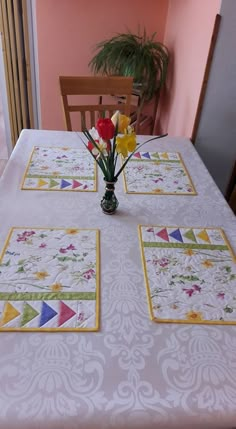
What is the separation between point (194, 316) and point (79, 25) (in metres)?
2.28

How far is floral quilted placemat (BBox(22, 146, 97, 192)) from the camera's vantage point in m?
1.21

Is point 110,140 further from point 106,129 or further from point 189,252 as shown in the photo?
point 189,252

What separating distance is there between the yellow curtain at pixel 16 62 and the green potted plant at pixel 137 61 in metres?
0.60

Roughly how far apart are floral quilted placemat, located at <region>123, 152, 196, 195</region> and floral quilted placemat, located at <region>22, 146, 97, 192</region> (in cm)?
15

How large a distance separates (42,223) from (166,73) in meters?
1.68

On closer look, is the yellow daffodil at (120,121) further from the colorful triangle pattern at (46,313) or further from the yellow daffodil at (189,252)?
the colorful triangle pattern at (46,313)

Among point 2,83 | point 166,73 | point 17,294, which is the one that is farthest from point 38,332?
point 2,83

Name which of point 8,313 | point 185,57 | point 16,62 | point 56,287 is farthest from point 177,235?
point 16,62

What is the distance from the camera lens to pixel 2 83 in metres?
2.53

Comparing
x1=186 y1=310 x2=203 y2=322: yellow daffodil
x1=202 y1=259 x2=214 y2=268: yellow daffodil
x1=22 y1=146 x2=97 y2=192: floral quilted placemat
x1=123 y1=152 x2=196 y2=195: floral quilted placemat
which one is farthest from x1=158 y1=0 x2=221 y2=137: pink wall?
x1=186 y1=310 x2=203 y2=322: yellow daffodil

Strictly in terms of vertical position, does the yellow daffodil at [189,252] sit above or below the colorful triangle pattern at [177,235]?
below

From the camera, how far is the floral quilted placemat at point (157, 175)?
1.25m

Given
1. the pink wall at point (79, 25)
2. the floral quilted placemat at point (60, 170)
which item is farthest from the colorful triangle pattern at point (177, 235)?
the pink wall at point (79, 25)

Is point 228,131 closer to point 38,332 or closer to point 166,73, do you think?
point 166,73
